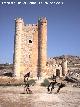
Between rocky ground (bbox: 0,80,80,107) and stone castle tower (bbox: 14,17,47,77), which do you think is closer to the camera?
rocky ground (bbox: 0,80,80,107)

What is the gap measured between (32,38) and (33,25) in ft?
6.06

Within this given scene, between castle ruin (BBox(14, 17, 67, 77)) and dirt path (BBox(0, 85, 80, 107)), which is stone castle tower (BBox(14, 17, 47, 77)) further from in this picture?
dirt path (BBox(0, 85, 80, 107))

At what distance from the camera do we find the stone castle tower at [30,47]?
4069 cm

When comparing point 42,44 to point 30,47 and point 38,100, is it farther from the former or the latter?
point 38,100

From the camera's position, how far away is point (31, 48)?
41.2m

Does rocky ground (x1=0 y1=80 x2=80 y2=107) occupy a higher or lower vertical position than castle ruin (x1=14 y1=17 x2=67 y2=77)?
lower

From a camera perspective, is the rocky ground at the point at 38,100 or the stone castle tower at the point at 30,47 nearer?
the rocky ground at the point at 38,100

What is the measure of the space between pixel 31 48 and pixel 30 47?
0.21 meters

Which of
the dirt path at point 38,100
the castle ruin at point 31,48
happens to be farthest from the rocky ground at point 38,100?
the castle ruin at point 31,48

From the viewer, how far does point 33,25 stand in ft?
136

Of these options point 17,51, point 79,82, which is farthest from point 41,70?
point 79,82

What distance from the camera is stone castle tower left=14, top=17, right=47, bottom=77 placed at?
133 ft

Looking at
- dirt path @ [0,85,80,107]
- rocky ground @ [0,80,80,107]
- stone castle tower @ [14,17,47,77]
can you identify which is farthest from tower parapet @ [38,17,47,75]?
dirt path @ [0,85,80,107]

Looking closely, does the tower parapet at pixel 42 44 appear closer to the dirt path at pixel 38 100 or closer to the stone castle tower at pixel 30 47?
the stone castle tower at pixel 30 47
